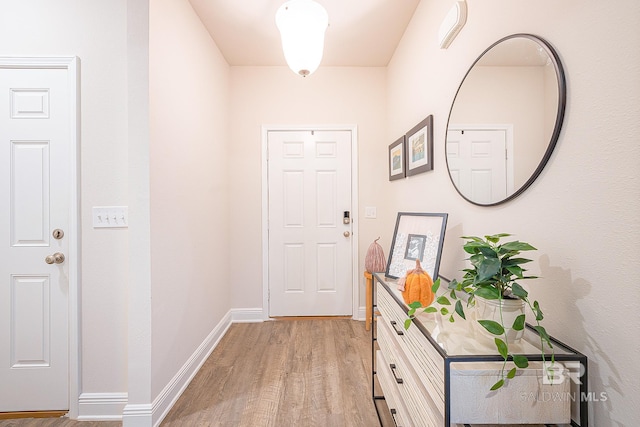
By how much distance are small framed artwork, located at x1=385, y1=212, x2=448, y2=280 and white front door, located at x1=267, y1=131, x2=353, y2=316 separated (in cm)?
120

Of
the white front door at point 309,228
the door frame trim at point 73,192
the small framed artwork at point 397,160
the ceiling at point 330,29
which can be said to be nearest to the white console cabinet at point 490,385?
the small framed artwork at point 397,160

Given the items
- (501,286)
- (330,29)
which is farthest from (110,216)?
(330,29)

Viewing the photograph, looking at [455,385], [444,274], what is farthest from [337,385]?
[455,385]

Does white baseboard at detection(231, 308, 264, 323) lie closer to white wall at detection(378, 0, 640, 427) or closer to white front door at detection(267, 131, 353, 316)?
white front door at detection(267, 131, 353, 316)

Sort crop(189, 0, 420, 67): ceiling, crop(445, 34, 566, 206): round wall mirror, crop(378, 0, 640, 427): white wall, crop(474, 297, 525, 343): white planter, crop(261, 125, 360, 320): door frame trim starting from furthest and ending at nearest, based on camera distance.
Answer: crop(261, 125, 360, 320): door frame trim → crop(189, 0, 420, 67): ceiling → crop(445, 34, 566, 206): round wall mirror → crop(474, 297, 525, 343): white planter → crop(378, 0, 640, 427): white wall

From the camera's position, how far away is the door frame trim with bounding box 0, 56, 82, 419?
5.30 ft

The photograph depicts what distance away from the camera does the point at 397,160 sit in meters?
2.59

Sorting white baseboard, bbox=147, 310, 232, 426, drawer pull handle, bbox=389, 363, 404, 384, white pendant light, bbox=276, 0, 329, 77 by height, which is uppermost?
white pendant light, bbox=276, 0, 329, 77

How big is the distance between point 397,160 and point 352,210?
0.73 meters

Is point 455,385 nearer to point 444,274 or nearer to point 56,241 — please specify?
point 444,274

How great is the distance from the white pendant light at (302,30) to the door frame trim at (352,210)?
1251 mm

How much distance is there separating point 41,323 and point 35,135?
3.68 ft

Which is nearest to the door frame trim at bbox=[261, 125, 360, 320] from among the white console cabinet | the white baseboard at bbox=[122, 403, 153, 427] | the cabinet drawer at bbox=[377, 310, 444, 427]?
the cabinet drawer at bbox=[377, 310, 444, 427]

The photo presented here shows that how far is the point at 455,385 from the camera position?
2.40 feet
